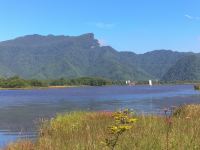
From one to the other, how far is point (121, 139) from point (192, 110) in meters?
16.3

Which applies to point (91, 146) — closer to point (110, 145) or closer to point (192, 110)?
point (110, 145)

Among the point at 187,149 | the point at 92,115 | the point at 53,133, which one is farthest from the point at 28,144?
the point at 92,115

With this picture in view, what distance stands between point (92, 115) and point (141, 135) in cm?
1324

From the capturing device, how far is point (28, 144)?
1881cm

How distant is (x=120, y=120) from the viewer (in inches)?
444

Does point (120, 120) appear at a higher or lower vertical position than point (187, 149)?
higher

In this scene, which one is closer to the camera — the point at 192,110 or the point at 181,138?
the point at 181,138

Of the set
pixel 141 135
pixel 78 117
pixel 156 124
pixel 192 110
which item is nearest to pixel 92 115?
pixel 78 117

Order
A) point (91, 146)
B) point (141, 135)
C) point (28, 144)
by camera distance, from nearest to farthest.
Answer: point (91, 146) → point (141, 135) → point (28, 144)

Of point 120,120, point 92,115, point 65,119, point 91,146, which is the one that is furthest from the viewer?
point 92,115

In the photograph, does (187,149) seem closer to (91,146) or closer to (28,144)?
(91,146)

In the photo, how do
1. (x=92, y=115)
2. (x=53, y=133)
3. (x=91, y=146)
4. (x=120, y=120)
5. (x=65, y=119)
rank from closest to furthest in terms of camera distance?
(x=120, y=120) < (x=91, y=146) < (x=53, y=133) < (x=65, y=119) < (x=92, y=115)

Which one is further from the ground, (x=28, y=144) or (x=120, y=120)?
(x=120, y=120)

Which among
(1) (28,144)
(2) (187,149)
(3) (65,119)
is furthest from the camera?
(3) (65,119)
